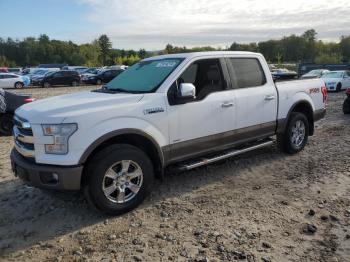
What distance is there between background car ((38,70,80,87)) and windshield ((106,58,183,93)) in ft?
95.2

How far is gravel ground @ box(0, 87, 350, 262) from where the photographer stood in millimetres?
3850

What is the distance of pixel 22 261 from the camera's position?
3783 mm

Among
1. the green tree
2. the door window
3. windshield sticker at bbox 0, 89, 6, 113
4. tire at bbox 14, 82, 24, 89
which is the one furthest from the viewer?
the green tree

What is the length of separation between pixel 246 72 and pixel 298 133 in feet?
6.24

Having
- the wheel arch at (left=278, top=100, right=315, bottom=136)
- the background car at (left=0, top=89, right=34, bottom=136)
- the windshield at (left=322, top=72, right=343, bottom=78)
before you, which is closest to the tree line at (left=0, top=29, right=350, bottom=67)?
the windshield at (left=322, top=72, right=343, bottom=78)

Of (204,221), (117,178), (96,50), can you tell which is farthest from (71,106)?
(96,50)

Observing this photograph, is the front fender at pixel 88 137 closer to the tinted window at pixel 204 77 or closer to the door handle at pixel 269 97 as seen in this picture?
the tinted window at pixel 204 77

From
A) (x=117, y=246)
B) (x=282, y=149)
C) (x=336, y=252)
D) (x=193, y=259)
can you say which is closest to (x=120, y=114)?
(x=117, y=246)

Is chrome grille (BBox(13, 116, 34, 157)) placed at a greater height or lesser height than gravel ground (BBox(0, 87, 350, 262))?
greater

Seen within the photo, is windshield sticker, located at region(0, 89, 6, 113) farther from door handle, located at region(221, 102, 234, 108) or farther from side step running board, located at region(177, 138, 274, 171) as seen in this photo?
door handle, located at region(221, 102, 234, 108)

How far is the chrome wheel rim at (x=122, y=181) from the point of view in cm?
459

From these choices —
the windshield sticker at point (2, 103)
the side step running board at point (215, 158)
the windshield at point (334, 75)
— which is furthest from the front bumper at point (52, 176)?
the windshield at point (334, 75)

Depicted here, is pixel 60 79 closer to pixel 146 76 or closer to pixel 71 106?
pixel 146 76

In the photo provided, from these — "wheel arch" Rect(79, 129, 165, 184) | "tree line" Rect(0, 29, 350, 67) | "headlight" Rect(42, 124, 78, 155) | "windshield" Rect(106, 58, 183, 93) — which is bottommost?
"wheel arch" Rect(79, 129, 165, 184)
